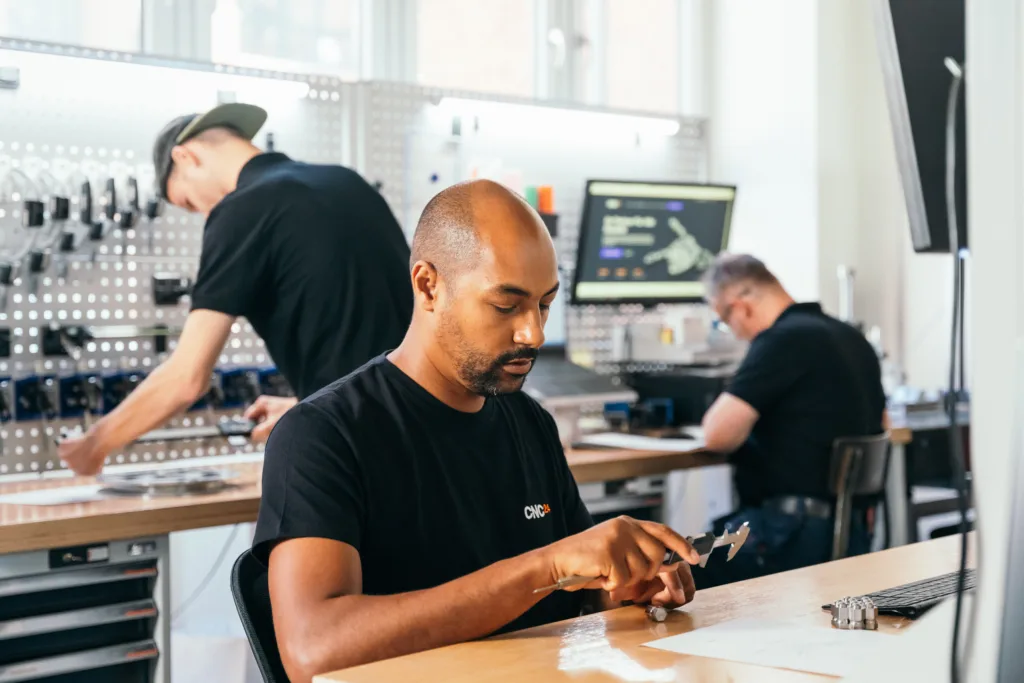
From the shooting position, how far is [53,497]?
9.00ft

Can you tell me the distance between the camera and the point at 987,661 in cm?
66

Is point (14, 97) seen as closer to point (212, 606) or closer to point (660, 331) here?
point (212, 606)

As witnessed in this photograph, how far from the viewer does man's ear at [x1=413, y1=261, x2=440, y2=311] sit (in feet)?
5.55

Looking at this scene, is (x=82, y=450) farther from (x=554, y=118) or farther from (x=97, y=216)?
(x=554, y=118)

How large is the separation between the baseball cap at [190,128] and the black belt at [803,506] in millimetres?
1823

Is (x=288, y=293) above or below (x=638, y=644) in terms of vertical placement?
above

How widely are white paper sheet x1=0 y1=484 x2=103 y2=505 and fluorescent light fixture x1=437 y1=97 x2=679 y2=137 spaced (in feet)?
7.24

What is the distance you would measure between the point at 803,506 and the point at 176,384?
1.82 meters

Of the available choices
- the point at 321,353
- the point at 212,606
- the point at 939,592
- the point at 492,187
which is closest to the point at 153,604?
the point at 321,353

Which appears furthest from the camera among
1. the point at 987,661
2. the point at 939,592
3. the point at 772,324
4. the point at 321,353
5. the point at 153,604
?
the point at 772,324

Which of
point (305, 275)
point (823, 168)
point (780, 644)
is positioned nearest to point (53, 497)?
point (305, 275)

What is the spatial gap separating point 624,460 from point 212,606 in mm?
1392

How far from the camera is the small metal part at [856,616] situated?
1519 mm

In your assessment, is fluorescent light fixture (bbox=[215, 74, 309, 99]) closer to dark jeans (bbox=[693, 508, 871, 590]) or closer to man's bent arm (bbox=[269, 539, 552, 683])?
dark jeans (bbox=[693, 508, 871, 590])
